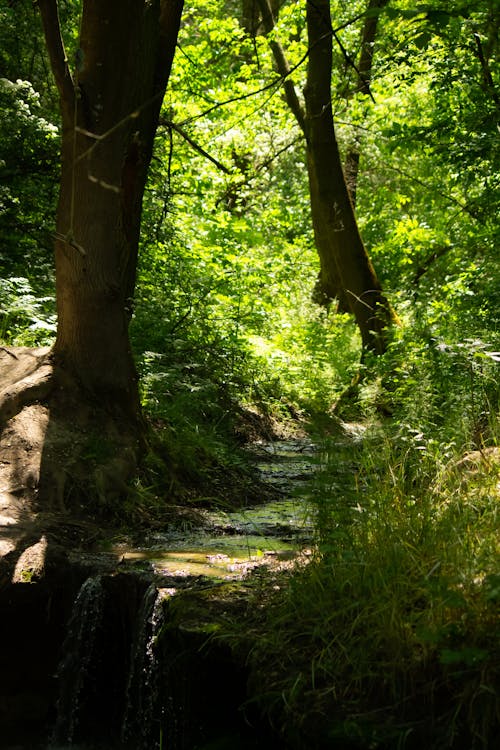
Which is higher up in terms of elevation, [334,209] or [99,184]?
[334,209]

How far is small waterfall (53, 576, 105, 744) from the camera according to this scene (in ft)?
16.7

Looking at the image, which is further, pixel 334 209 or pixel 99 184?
pixel 334 209

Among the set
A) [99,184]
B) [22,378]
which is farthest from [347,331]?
[22,378]

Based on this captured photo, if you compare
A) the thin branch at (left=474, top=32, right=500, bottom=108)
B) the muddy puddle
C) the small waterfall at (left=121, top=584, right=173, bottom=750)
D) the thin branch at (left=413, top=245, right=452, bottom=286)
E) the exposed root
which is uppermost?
the thin branch at (left=413, top=245, right=452, bottom=286)

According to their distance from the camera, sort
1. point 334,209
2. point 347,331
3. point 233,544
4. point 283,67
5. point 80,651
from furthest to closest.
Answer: point 347,331 → point 283,67 → point 334,209 → point 233,544 → point 80,651

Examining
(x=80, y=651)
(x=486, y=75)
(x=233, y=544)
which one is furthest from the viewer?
(x=486, y=75)

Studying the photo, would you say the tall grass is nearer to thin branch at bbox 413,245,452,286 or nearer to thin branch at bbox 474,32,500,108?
thin branch at bbox 474,32,500,108

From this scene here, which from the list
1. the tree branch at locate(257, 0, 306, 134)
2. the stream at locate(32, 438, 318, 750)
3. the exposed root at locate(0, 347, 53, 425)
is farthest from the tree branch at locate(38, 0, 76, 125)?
the tree branch at locate(257, 0, 306, 134)

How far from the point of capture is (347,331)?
18.1 m

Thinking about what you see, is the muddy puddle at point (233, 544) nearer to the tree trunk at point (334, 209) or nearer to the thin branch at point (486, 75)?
the thin branch at point (486, 75)

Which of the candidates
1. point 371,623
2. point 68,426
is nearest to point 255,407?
point 68,426

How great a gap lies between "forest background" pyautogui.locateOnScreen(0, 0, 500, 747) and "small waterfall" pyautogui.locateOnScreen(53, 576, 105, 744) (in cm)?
147

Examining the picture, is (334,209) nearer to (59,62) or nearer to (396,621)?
(59,62)

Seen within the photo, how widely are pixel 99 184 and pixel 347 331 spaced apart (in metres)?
11.7
